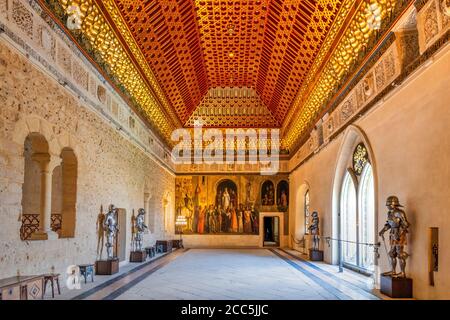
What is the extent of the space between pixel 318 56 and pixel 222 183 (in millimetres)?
11690

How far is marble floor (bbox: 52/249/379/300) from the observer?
8.05 m

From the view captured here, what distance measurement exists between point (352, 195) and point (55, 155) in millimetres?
8188

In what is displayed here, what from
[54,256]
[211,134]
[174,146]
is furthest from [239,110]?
[54,256]

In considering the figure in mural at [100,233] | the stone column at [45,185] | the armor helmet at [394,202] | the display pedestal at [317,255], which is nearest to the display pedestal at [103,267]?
the figure in mural at [100,233]

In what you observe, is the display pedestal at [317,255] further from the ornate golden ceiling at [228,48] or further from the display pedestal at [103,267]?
the display pedestal at [103,267]

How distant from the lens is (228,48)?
55.8 ft

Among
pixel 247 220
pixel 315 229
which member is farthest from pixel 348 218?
pixel 247 220

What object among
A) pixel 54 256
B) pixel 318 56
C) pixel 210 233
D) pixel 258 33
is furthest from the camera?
pixel 210 233

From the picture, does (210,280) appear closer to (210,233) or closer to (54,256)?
(54,256)

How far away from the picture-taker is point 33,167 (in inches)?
398

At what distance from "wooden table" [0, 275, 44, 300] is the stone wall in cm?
30

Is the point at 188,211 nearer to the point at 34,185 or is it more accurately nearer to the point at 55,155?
the point at 34,185

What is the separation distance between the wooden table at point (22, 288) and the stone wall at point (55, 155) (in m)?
0.30

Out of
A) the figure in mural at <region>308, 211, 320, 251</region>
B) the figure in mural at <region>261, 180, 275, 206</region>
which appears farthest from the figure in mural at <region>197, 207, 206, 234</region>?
the figure in mural at <region>308, 211, 320, 251</region>
